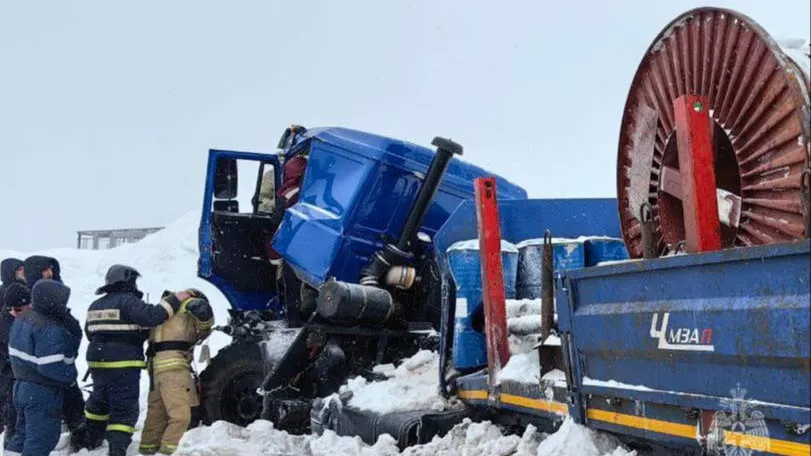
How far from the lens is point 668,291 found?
9.01 ft

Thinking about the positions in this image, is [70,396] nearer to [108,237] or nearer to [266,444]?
[266,444]

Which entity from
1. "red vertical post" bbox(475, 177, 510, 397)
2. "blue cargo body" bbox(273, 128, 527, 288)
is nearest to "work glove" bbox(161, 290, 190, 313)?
"blue cargo body" bbox(273, 128, 527, 288)

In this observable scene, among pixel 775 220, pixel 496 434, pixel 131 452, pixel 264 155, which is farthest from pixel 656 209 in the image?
pixel 131 452

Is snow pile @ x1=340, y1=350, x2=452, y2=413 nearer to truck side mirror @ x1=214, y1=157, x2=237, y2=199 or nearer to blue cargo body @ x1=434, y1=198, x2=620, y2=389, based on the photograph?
blue cargo body @ x1=434, y1=198, x2=620, y2=389

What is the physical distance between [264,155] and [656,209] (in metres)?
4.57

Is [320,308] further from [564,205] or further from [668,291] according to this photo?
[668,291]

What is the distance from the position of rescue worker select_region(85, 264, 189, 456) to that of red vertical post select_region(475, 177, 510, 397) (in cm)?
328

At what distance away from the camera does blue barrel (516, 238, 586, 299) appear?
4.86 m

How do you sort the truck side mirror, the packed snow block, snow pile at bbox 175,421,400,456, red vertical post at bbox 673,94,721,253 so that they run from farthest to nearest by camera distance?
1. the truck side mirror
2. snow pile at bbox 175,421,400,456
3. the packed snow block
4. red vertical post at bbox 673,94,721,253

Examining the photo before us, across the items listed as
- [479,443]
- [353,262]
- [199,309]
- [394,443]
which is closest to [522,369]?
[479,443]

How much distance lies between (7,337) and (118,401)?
5.74ft

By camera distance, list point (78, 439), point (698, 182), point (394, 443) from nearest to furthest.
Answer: point (698, 182) → point (394, 443) → point (78, 439)

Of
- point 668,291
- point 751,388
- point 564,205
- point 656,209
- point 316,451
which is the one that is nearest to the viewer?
point 751,388

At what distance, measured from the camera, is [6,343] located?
7.41 meters
